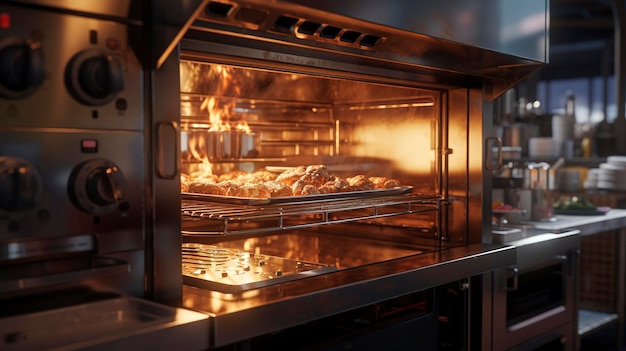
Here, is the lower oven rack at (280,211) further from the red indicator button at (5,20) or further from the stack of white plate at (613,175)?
the stack of white plate at (613,175)

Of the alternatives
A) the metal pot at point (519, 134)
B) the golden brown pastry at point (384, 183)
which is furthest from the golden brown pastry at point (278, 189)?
the metal pot at point (519, 134)

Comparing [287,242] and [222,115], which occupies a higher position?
[222,115]

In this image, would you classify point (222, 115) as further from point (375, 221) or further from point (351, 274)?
point (351, 274)

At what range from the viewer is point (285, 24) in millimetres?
1449

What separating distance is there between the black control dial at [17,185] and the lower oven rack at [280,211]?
0.40 metres

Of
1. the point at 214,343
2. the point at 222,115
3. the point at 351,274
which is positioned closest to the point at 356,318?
the point at 351,274

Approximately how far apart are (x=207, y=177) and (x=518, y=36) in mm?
1084

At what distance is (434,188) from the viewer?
7.34 feet

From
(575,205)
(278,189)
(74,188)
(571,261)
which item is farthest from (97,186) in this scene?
(575,205)

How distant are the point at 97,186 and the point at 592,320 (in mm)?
3216

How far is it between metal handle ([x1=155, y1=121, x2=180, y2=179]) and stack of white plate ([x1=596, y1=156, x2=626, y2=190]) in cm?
374

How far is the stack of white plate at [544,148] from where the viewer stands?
5145 mm

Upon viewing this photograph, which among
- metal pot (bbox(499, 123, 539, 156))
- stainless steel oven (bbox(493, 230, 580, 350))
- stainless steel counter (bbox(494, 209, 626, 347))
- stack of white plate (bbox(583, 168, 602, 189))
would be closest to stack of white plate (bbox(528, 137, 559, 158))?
metal pot (bbox(499, 123, 539, 156))

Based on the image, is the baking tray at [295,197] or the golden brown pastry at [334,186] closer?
the baking tray at [295,197]
